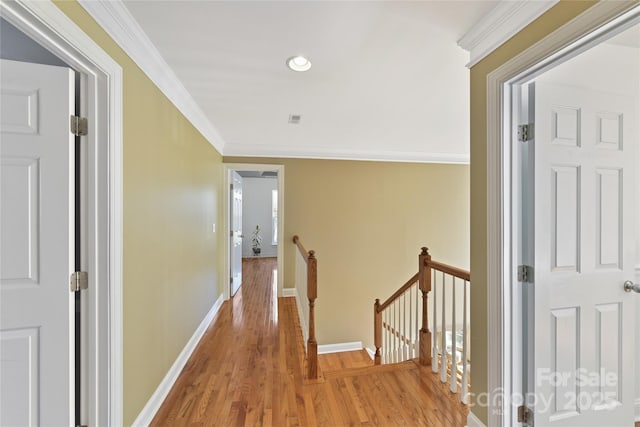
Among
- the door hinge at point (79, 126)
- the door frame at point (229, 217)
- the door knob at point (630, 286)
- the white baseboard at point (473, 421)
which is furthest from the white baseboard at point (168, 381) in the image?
the door knob at point (630, 286)

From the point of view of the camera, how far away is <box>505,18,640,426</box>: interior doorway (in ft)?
4.13

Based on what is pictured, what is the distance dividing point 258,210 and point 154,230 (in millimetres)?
6249

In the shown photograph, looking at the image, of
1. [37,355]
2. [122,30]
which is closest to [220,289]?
[37,355]

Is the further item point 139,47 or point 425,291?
point 425,291

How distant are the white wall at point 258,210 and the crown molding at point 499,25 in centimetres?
682

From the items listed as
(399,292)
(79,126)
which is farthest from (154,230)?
(399,292)

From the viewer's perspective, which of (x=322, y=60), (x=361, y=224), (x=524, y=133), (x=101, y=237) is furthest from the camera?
(x=361, y=224)

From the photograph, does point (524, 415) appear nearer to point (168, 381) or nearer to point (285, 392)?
point (285, 392)

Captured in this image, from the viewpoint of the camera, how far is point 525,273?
1269 millimetres

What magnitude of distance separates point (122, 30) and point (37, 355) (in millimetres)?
1591

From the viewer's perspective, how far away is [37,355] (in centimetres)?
104

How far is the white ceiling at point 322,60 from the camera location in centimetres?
125

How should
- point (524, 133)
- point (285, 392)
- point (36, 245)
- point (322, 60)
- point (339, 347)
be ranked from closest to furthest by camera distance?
point (36, 245) < point (524, 133) < point (322, 60) < point (285, 392) < point (339, 347)
